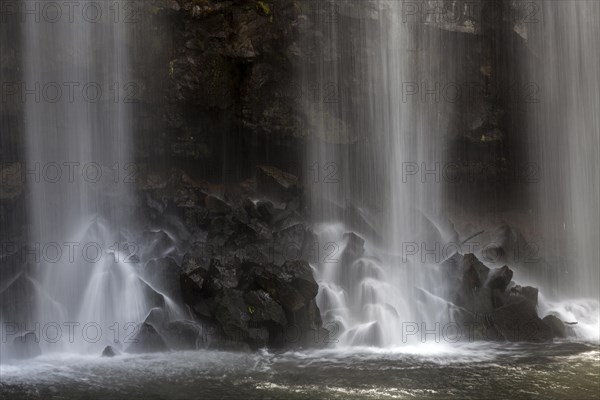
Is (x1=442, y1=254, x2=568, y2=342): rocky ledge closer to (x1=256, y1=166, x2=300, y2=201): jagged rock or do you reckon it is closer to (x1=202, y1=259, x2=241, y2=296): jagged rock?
(x1=256, y1=166, x2=300, y2=201): jagged rock

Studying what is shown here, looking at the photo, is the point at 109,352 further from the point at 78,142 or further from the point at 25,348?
the point at 78,142

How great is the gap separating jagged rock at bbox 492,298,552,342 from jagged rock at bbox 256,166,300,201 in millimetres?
6937

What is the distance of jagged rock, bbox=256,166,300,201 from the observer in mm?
19484

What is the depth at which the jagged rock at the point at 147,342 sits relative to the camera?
14.0 metres

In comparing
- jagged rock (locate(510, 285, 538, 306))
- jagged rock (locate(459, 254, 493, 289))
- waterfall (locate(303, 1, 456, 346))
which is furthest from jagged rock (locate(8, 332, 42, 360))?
jagged rock (locate(510, 285, 538, 306))

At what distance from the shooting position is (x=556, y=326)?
15.5 metres

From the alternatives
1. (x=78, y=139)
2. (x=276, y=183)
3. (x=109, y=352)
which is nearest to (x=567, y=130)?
(x=276, y=183)

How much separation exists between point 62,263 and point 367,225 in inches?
341

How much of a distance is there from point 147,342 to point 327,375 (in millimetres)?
4213

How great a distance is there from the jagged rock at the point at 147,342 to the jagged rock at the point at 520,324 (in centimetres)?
780

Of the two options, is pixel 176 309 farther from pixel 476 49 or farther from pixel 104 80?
pixel 476 49

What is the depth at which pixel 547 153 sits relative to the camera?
845 inches

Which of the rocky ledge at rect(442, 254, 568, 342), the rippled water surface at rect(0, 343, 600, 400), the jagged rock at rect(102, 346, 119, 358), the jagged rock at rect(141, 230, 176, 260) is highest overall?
the jagged rock at rect(141, 230, 176, 260)

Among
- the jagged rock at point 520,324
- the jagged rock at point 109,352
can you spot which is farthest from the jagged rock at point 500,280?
the jagged rock at point 109,352
